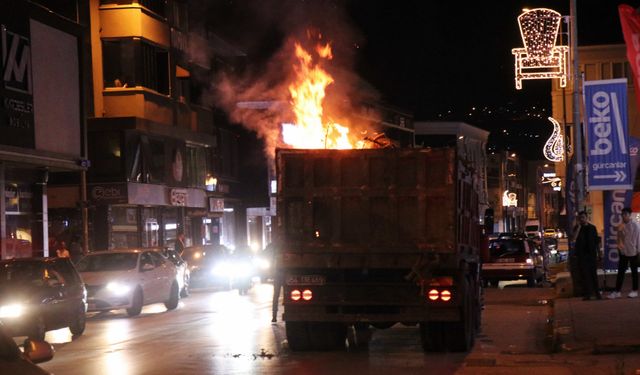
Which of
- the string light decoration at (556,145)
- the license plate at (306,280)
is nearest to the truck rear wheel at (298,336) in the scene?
the license plate at (306,280)

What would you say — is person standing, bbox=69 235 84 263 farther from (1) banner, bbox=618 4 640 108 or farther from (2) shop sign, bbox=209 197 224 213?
(1) banner, bbox=618 4 640 108

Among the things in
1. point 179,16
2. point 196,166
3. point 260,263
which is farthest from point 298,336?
point 196,166

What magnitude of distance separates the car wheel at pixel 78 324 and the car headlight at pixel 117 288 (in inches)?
150

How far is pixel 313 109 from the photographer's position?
20391 mm

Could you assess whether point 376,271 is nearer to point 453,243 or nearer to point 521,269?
point 453,243

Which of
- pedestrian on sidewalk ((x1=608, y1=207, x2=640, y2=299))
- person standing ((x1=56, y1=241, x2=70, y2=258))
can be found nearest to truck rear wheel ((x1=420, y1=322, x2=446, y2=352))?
pedestrian on sidewalk ((x1=608, y1=207, x2=640, y2=299))

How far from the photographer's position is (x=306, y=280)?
14.2 metres

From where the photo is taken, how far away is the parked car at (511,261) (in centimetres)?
2928

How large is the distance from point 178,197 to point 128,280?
1851 centimetres

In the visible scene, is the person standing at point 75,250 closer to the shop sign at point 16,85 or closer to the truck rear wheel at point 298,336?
the shop sign at point 16,85

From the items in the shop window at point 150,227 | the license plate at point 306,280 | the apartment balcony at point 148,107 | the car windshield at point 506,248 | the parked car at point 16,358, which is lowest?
the car windshield at point 506,248

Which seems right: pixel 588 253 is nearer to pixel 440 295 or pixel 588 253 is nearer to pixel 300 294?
pixel 440 295

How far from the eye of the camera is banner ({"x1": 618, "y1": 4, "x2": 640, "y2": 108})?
1366 cm

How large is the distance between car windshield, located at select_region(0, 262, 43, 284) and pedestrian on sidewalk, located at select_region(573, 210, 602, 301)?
10058mm
